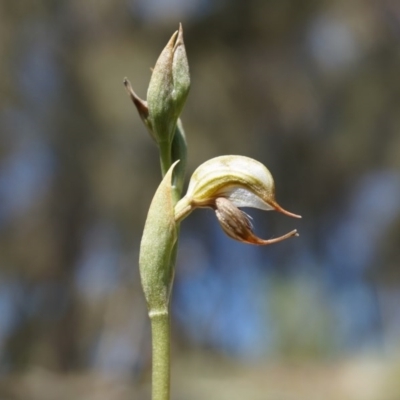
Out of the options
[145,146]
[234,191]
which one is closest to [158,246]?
[234,191]

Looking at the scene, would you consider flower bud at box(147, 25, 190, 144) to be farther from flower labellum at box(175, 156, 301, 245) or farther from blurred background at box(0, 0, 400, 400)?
blurred background at box(0, 0, 400, 400)

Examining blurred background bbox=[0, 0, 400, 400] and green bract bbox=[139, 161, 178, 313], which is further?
blurred background bbox=[0, 0, 400, 400]

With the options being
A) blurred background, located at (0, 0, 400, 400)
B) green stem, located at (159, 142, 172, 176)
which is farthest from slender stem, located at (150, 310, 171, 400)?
blurred background, located at (0, 0, 400, 400)

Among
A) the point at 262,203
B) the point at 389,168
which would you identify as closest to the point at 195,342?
the point at 389,168

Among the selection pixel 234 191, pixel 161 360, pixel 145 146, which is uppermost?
pixel 145 146

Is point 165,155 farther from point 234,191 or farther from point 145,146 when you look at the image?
point 145,146

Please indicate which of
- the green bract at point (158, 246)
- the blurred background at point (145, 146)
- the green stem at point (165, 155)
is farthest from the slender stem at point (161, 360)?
the blurred background at point (145, 146)

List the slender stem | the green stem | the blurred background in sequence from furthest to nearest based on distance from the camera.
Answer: the blurred background → the green stem → the slender stem
